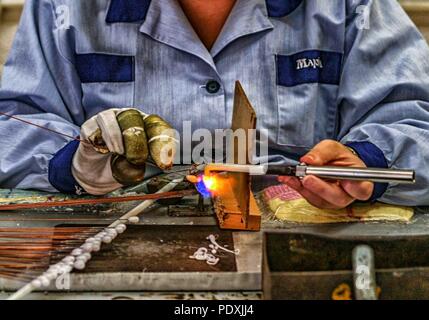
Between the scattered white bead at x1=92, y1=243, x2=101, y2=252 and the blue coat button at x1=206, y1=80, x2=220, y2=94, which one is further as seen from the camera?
the blue coat button at x1=206, y1=80, x2=220, y2=94

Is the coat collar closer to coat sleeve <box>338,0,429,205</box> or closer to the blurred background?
coat sleeve <box>338,0,429,205</box>

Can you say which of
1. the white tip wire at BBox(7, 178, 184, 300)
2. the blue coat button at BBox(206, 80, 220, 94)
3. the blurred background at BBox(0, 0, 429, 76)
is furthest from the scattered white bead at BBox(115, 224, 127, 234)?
the blurred background at BBox(0, 0, 429, 76)

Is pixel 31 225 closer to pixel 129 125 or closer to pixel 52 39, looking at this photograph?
pixel 129 125

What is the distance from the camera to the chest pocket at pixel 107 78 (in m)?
1.40

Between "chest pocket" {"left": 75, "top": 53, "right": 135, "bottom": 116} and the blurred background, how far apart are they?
31.1 inches

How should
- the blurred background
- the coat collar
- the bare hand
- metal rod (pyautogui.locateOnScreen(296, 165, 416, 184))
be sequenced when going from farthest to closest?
the blurred background
the coat collar
the bare hand
metal rod (pyautogui.locateOnScreen(296, 165, 416, 184))

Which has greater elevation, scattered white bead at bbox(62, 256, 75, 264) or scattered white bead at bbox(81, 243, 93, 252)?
scattered white bead at bbox(81, 243, 93, 252)

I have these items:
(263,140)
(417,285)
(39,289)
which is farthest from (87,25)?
(417,285)

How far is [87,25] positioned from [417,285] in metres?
0.94

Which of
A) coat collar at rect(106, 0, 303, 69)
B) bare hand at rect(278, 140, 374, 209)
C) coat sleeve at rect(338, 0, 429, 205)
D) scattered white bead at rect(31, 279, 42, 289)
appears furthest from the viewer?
coat collar at rect(106, 0, 303, 69)

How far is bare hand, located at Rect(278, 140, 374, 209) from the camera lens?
110 cm

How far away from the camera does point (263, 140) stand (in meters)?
1.40
